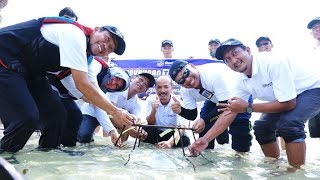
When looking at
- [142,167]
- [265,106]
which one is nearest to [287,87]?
[265,106]

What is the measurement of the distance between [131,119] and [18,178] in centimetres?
215

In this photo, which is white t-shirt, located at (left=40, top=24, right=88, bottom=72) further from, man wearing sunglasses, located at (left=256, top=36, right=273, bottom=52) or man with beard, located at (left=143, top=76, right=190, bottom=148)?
man wearing sunglasses, located at (left=256, top=36, right=273, bottom=52)

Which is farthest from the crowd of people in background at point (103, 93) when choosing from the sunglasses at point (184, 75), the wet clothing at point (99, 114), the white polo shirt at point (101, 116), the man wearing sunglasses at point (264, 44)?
the man wearing sunglasses at point (264, 44)

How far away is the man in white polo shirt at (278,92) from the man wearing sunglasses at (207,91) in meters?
0.29

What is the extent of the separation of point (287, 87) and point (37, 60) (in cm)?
230

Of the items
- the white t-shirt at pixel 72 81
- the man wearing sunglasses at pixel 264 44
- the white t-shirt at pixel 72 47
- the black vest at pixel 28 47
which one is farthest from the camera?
the man wearing sunglasses at pixel 264 44

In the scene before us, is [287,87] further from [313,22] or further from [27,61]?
[27,61]

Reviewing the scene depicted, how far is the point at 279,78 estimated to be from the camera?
9.68 ft

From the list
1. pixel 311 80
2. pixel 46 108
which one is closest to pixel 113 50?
pixel 46 108

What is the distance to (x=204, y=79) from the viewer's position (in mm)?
3725

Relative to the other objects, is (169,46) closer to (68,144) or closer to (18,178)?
(68,144)

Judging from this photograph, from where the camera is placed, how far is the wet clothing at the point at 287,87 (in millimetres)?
2857

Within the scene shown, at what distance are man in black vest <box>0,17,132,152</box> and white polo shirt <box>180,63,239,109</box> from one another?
1.17 meters

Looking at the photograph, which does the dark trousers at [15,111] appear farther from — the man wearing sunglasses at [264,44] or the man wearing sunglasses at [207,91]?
the man wearing sunglasses at [264,44]
